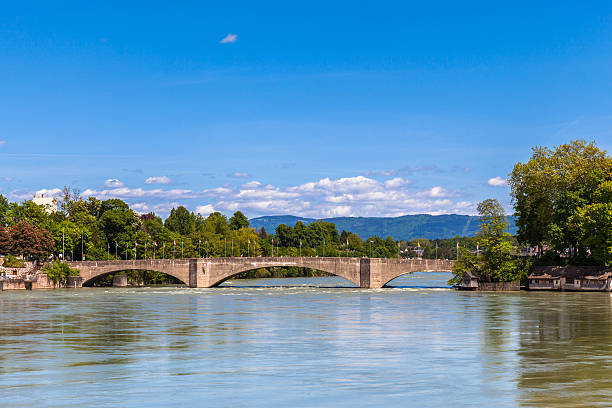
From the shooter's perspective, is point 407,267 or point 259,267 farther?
point 259,267

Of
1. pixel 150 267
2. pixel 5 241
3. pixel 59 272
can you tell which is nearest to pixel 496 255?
pixel 150 267

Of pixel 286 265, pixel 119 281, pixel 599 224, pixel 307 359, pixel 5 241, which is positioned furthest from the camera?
pixel 119 281

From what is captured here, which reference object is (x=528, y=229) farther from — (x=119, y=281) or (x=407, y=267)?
(x=119, y=281)

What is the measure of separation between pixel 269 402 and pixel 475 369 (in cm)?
990

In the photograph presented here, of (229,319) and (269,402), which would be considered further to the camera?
(229,319)

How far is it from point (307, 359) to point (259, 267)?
8664 centimetres

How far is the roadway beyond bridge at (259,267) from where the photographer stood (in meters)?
118

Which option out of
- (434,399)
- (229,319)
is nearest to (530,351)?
(434,399)

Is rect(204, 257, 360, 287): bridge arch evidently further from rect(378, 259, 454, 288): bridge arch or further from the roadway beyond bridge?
rect(378, 259, 454, 288): bridge arch

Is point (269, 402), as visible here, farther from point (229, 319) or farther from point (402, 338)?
point (229, 319)

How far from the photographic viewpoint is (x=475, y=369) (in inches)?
1184

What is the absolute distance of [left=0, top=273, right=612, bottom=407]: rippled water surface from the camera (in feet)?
79.6

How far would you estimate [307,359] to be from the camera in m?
33.4

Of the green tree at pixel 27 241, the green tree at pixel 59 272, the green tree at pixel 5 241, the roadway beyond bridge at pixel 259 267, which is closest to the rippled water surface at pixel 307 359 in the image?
the roadway beyond bridge at pixel 259 267
